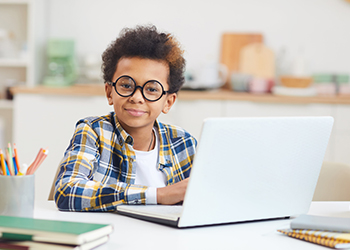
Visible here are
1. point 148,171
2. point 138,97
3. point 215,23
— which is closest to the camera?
point 138,97

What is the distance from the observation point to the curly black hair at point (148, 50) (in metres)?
1.29

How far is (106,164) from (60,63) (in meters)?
2.09

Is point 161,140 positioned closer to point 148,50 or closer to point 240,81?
point 148,50

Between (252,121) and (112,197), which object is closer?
(252,121)

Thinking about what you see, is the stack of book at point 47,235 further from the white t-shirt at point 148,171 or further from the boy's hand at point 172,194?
the white t-shirt at point 148,171

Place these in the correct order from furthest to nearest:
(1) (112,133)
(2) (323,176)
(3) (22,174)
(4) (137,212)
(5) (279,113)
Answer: (5) (279,113), (2) (323,176), (1) (112,133), (4) (137,212), (3) (22,174)

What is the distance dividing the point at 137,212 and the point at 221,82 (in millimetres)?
2347

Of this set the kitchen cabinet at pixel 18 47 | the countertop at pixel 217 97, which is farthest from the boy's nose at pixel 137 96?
the kitchen cabinet at pixel 18 47

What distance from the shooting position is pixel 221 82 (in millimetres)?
3260

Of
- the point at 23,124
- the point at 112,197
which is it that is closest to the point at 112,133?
the point at 112,197

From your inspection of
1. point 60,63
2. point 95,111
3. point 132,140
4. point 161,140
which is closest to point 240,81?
point 95,111

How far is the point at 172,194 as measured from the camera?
3.42ft

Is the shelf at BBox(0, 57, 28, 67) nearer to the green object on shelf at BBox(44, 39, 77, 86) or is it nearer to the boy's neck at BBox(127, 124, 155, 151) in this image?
the green object on shelf at BBox(44, 39, 77, 86)

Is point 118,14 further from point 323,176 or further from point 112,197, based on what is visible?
point 112,197
